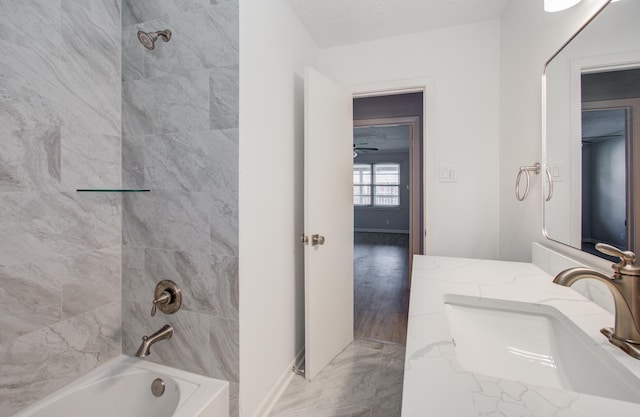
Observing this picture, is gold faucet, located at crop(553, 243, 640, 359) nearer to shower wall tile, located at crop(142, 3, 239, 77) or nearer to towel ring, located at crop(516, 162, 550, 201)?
towel ring, located at crop(516, 162, 550, 201)

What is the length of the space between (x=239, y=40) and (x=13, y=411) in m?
1.75

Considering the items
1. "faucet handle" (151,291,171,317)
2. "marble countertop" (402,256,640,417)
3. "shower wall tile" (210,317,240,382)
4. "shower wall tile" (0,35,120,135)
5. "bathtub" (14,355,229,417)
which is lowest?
"bathtub" (14,355,229,417)

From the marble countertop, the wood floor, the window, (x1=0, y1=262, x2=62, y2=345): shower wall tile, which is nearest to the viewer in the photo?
the marble countertop

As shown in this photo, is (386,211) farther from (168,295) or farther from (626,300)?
(626,300)

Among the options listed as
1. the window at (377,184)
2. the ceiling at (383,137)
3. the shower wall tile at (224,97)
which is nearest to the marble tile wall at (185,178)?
the shower wall tile at (224,97)

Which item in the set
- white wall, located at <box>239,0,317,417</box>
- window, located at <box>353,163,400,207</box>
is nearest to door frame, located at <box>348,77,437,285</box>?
white wall, located at <box>239,0,317,417</box>

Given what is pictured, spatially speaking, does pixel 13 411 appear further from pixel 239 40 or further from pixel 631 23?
pixel 631 23

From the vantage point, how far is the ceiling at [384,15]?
70.2 inches

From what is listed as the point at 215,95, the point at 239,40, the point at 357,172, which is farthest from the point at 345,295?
the point at 357,172

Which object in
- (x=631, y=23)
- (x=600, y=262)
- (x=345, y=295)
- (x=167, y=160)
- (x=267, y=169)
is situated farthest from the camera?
(x=345, y=295)

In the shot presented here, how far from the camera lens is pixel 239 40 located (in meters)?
1.26

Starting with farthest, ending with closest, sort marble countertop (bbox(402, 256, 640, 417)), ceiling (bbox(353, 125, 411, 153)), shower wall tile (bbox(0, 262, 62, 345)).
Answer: ceiling (bbox(353, 125, 411, 153))
shower wall tile (bbox(0, 262, 62, 345))
marble countertop (bbox(402, 256, 640, 417))

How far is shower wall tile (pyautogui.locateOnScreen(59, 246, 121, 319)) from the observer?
1252mm

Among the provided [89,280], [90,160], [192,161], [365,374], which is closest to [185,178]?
[192,161]
